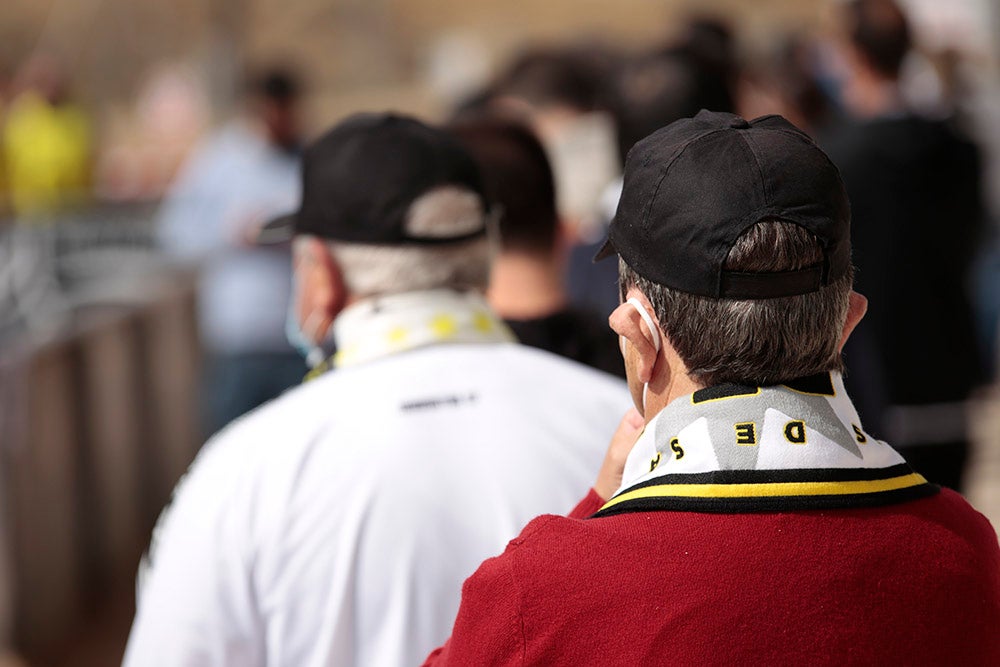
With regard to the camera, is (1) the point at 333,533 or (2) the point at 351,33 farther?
(2) the point at 351,33

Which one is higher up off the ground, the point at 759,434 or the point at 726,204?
the point at 726,204

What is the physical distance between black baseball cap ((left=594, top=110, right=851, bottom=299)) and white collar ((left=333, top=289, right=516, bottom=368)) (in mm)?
854

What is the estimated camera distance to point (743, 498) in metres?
1.46

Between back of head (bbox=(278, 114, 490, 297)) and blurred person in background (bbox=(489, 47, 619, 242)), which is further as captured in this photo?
blurred person in background (bbox=(489, 47, 619, 242))

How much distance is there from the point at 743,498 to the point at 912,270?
3158mm

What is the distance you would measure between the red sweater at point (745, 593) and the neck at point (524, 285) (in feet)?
6.29

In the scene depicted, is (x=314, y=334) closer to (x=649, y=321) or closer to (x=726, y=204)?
(x=649, y=321)

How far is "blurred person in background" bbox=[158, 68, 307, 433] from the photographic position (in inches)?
256

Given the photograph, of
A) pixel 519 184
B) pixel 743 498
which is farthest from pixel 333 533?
pixel 519 184

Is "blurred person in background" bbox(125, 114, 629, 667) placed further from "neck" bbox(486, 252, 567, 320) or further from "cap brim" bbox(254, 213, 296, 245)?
"neck" bbox(486, 252, 567, 320)

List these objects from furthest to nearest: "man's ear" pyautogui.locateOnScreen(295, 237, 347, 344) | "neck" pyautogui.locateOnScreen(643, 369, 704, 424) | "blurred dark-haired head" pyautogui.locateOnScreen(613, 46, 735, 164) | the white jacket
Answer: "blurred dark-haired head" pyautogui.locateOnScreen(613, 46, 735, 164), "man's ear" pyautogui.locateOnScreen(295, 237, 347, 344), the white jacket, "neck" pyautogui.locateOnScreen(643, 369, 704, 424)

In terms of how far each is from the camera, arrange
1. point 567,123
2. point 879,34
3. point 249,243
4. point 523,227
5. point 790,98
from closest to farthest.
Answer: point 523,227, point 879,34, point 567,123, point 249,243, point 790,98

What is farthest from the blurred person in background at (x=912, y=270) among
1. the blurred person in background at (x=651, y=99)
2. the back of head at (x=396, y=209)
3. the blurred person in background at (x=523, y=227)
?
the back of head at (x=396, y=209)

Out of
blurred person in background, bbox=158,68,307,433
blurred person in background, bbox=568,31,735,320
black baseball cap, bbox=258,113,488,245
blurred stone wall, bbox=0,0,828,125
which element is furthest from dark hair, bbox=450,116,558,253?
blurred stone wall, bbox=0,0,828,125
